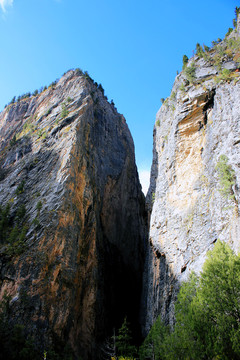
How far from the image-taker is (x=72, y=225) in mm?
27562

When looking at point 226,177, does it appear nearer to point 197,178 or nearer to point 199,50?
point 197,178

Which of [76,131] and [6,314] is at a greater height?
[76,131]

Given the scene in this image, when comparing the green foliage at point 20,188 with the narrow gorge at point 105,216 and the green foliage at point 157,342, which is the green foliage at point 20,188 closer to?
the narrow gorge at point 105,216

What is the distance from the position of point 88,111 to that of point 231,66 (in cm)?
2265

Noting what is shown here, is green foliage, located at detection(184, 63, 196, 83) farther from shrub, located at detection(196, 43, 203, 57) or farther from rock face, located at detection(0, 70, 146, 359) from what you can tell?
rock face, located at detection(0, 70, 146, 359)

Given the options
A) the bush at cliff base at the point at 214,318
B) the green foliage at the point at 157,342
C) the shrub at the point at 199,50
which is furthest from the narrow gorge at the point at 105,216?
the bush at cliff base at the point at 214,318

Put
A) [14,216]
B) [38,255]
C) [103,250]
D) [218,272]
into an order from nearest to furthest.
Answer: [218,272] → [38,255] → [14,216] → [103,250]

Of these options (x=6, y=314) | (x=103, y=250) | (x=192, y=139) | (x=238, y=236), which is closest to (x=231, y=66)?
(x=192, y=139)

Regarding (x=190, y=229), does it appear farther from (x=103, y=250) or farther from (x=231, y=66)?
(x=231, y=66)

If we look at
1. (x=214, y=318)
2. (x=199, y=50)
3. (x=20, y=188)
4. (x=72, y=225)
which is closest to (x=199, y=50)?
(x=199, y=50)

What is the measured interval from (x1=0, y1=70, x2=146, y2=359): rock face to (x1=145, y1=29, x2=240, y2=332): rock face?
7.61m

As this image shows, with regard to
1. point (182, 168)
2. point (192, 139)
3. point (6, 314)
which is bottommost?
point (6, 314)

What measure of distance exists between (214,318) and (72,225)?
689 inches

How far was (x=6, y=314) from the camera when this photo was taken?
20.8 meters
